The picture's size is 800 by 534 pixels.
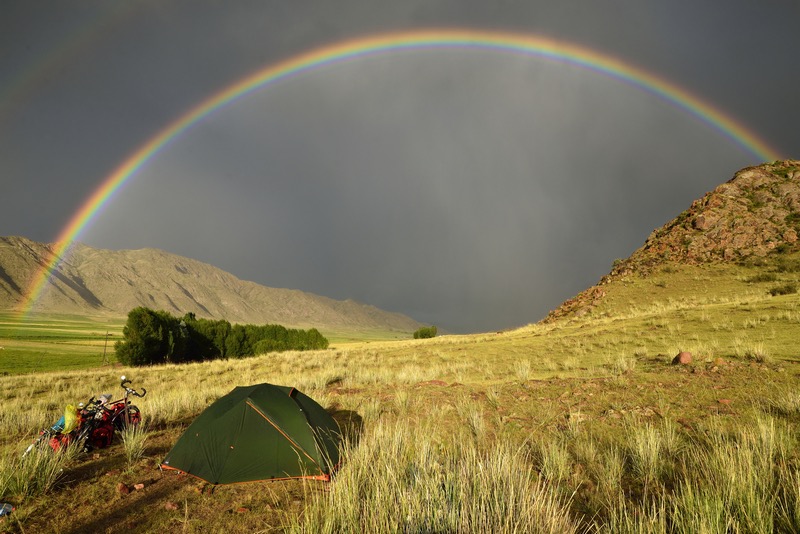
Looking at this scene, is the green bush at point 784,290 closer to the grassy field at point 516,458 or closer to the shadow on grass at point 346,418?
the grassy field at point 516,458

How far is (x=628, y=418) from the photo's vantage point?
817 centimetres

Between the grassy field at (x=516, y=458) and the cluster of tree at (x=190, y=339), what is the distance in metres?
34.2

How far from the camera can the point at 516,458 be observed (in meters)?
4.88

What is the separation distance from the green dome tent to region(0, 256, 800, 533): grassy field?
10.2 inches

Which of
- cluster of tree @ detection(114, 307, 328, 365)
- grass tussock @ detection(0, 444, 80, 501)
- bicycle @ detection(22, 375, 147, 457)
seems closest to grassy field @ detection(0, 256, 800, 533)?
grass tussock @ detection(0, 444, 80, 501)

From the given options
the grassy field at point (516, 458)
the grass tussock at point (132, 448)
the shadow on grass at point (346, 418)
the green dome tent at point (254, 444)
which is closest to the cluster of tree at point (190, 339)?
the grassy field at point (516, 458)

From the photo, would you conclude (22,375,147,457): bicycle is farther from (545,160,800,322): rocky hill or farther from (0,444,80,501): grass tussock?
(545,160,800,322): rocky hill

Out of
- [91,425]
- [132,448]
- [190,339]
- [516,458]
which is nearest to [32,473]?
[132,448]

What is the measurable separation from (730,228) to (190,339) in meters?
71.2

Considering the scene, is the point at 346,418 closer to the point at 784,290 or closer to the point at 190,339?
the point at 784,290

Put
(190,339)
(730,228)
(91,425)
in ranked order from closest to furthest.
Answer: (91,425)
(730,228)
(190,339)

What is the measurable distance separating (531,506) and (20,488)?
25.5ft

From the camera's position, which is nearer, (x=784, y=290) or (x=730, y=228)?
(x=784, y=290)

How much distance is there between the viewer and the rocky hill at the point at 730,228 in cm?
3528
